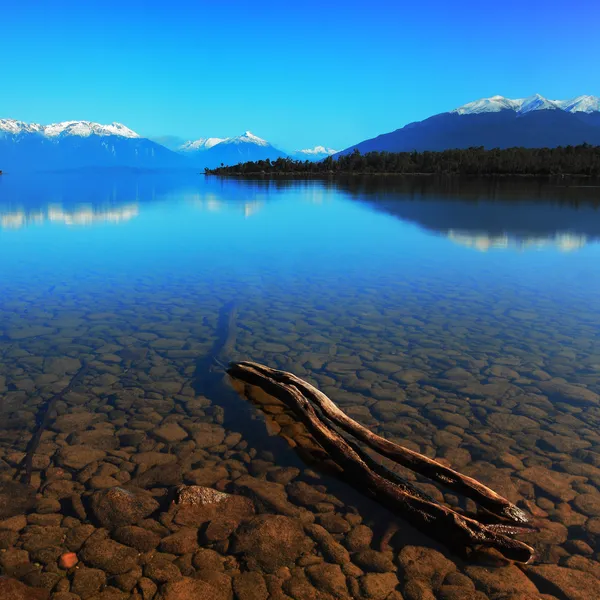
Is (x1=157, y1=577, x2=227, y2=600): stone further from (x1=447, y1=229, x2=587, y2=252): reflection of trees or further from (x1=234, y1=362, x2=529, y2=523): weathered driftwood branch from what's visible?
(x1=447, y1=229, x2=587, y2=252): reflection of trees

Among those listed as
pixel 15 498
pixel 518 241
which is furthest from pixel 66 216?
pixel 15 498

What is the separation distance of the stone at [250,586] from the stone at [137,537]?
149 centimetres

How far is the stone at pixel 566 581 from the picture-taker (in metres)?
7.00

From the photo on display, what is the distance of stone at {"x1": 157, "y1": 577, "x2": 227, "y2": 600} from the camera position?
6.81 metres

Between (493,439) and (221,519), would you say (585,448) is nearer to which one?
(493,439)

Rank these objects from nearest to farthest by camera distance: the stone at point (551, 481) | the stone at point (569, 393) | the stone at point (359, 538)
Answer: the stone at point (359, 538) → the stone at point (551, 481) → the stone at point (569, 393)

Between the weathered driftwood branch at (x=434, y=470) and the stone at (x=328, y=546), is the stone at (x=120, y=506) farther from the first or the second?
the weathered driftwood branch at (x=434, y=470)

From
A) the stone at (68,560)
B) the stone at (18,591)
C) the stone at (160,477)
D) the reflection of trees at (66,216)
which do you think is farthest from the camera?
the reflection of trees at (66,216)

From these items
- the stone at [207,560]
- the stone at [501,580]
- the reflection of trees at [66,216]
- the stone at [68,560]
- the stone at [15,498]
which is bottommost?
the stone at [501,580]

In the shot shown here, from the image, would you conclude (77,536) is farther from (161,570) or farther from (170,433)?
(170,433)

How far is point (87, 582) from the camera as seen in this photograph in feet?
22.9

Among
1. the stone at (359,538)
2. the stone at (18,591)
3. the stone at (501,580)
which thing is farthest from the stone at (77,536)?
the stone at (501,580)

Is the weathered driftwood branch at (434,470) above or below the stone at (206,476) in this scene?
above

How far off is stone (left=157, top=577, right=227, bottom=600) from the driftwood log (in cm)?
320
